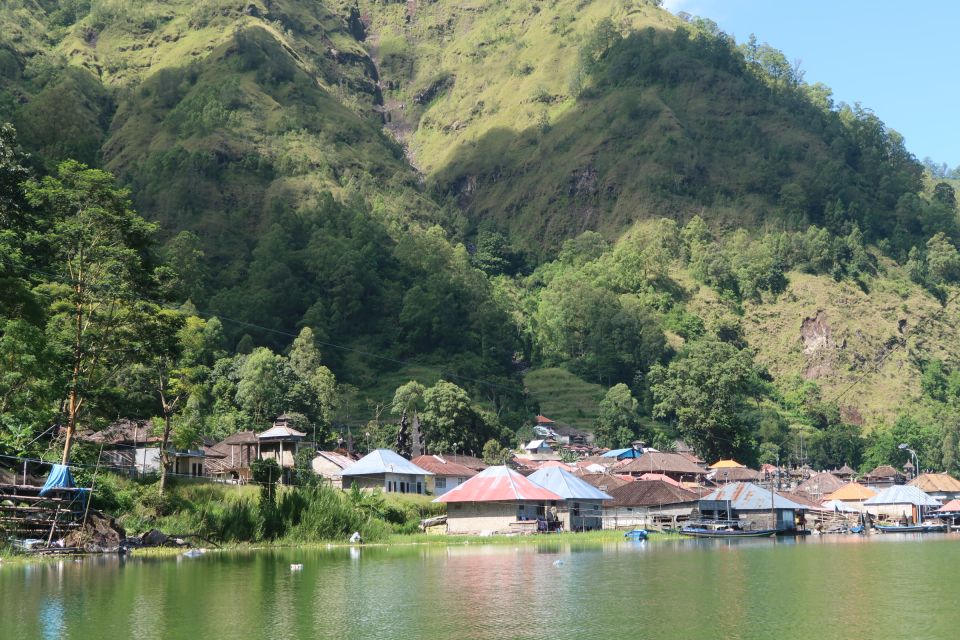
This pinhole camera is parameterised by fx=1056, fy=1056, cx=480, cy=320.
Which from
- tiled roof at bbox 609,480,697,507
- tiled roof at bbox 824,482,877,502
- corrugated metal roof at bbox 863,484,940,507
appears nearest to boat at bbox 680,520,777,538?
tiled roof at bbox 609,480,697,507

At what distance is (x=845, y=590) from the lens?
3216 cm

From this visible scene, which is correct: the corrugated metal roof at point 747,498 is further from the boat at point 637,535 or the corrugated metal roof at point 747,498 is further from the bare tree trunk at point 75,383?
the bare tree trunk at point 75,383

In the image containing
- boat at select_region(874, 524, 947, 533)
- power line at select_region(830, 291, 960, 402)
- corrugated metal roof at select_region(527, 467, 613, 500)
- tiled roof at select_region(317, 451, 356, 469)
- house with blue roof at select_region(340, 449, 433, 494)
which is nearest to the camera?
corrugated metal roof at select_region(527, 467, 613, 500)

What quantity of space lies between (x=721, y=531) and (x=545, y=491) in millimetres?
14232

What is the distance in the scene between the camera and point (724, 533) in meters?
72.7

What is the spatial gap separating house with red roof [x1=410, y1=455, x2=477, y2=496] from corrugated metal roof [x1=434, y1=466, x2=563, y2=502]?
597 inches

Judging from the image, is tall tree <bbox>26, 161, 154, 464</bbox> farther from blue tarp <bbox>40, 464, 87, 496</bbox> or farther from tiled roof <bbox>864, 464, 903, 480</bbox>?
tiled roof <bbox>864, 464, 903, 480</bbox>

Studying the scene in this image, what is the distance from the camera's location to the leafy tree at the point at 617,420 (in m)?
135

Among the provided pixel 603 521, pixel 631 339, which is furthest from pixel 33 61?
pixel 603 521

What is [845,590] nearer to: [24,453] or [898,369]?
[24,453]

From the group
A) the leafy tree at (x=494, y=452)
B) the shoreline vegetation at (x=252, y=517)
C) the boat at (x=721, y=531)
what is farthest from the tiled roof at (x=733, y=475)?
the shoreline vegetation at (x=252, y=517)

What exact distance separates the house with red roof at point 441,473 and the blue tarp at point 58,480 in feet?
141

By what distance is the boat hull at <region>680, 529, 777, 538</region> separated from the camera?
235 feet

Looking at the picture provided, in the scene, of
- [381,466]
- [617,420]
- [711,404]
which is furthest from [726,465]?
[381,466]
